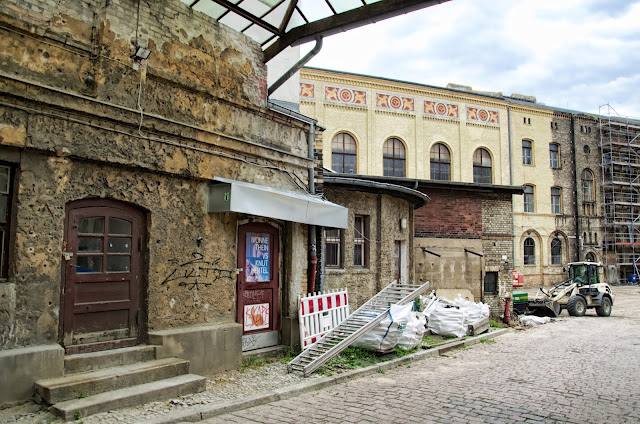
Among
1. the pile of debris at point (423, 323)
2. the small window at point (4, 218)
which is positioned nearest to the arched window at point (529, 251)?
the pile of debris at point (423, 323)

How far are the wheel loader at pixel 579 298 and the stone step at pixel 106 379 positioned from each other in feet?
50.7

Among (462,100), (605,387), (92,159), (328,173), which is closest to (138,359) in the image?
(92,159)

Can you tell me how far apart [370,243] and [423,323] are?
10.3 ft

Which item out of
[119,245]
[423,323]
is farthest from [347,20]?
[423,323]

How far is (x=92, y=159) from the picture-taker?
6.22m

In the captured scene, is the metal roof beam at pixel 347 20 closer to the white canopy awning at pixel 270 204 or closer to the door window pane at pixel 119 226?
the white canopy awning at pixel 270 204

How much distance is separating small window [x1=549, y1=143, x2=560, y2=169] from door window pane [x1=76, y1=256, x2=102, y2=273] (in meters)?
32.0

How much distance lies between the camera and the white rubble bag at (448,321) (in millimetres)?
11969

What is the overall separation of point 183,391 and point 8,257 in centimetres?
253

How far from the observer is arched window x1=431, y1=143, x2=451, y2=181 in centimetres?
2936

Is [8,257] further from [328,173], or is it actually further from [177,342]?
[328,173]

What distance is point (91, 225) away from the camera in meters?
6.39

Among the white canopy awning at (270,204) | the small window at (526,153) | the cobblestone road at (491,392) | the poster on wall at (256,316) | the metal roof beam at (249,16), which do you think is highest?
the small window at (526,153)

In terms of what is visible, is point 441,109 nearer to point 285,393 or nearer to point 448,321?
point 448,321
